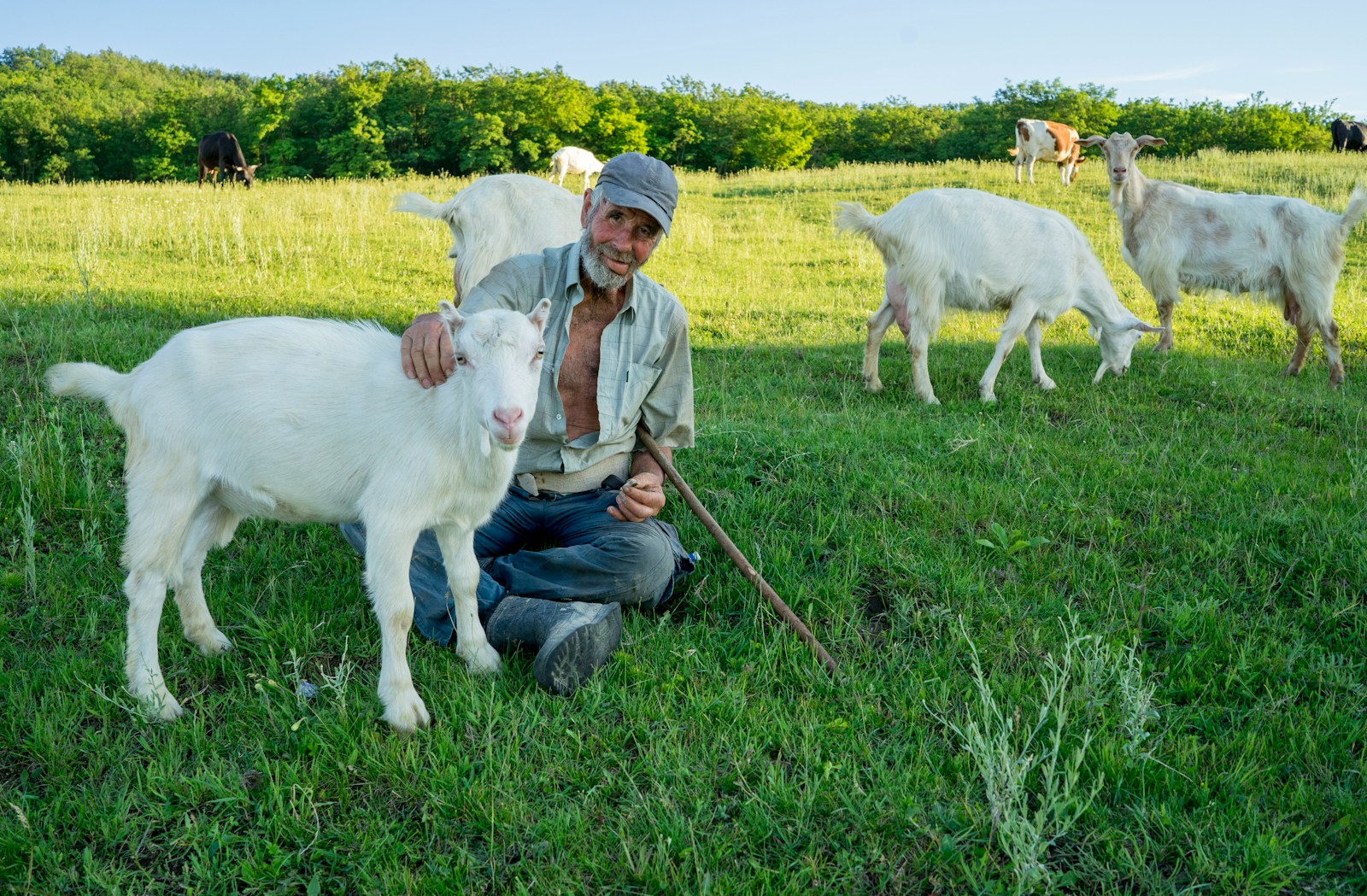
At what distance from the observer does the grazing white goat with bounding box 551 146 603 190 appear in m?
20.3

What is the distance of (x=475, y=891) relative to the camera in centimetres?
218

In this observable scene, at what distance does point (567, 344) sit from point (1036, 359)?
528cm

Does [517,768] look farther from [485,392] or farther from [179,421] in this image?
[179,421]

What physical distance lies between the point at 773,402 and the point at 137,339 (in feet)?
15.3

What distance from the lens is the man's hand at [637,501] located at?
3461mm

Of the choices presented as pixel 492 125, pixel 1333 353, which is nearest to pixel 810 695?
pixel 1333 353

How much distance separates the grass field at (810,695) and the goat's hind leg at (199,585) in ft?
0.27

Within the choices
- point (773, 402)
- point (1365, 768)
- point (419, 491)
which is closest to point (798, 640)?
point (419, 491)

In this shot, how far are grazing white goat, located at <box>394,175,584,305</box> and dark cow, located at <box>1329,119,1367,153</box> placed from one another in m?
31.5

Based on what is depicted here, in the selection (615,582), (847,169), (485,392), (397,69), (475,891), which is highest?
(397,69)

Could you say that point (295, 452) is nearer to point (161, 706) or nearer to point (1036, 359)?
point (161, 706)

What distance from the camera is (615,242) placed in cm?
338

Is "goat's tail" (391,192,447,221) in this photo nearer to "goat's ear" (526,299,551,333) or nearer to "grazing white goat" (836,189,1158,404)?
"grazing white goat" (836,189,1158,404)

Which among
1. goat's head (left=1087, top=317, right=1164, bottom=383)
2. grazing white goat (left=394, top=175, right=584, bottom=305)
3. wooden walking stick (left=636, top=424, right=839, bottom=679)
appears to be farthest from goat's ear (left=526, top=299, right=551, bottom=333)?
goat's head (left=1087, top=317, right=1164, bottom=383)
